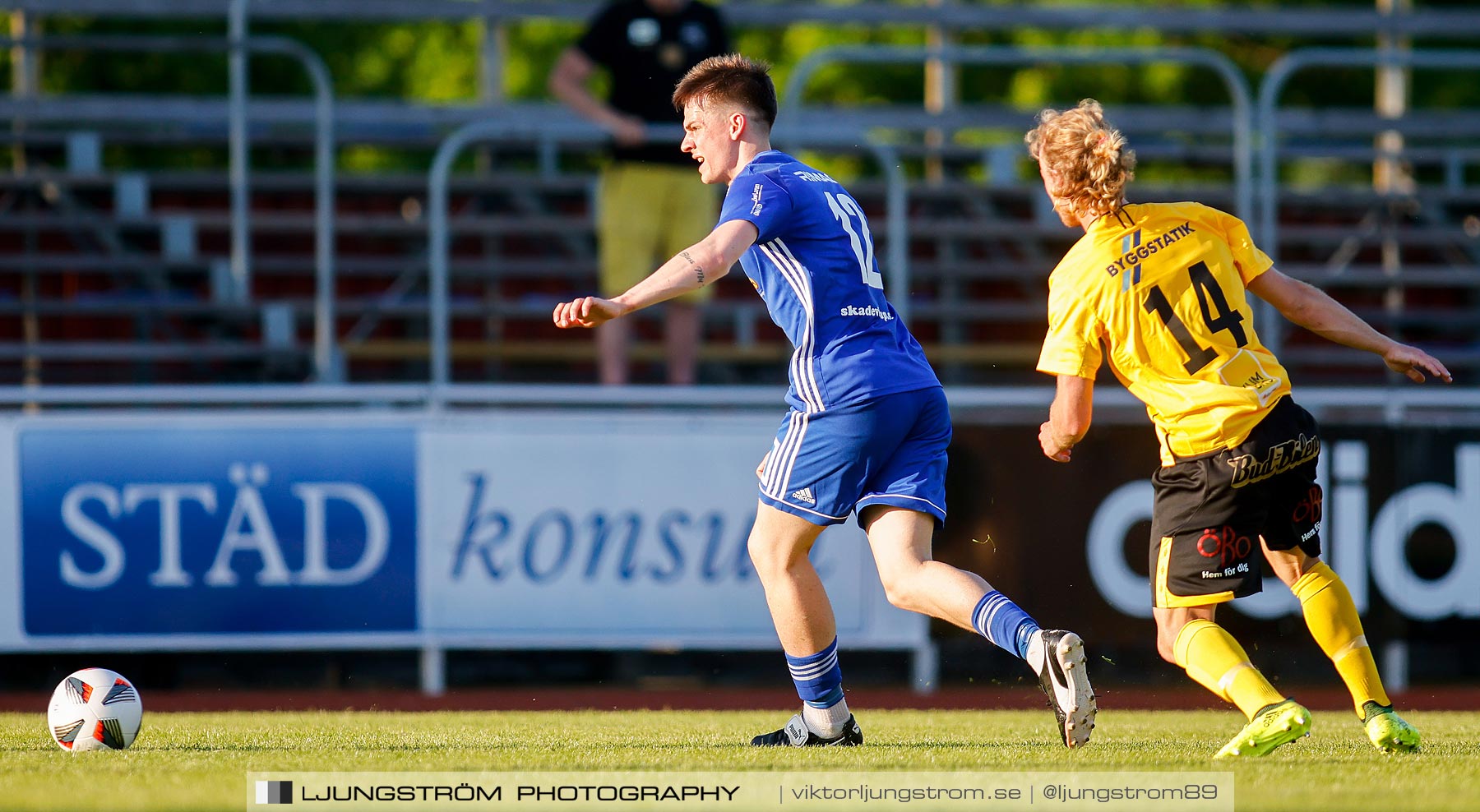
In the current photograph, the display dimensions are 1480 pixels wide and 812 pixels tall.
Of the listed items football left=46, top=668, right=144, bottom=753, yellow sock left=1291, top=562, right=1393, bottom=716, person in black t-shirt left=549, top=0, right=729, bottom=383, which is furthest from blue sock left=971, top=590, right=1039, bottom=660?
person in black t-shirt left=549, top=0, right=729, bottom=383

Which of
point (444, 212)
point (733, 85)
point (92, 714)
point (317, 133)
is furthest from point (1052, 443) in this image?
point (317, 133)

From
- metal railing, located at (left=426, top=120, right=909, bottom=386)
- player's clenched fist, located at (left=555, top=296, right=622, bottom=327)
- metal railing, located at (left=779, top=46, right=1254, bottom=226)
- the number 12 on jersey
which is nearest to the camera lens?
player's clenched fist, located at (left=555, top=296, right=622, bottom=327)

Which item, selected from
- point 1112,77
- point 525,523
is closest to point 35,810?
point 525,523

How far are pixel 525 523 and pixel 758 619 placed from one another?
4.03ft

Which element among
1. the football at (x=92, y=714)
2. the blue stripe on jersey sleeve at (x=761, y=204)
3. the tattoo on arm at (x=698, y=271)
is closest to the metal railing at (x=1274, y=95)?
the blue stripe on jersey sleeve at (x=761, y=204)

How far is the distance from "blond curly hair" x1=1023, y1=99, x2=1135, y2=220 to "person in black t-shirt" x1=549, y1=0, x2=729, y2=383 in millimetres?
4177

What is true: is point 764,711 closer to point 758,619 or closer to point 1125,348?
point 758,619

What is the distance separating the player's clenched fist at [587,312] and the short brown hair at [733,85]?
0.94 m

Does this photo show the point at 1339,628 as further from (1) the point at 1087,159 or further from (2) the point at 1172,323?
(1) the point at 1087,159

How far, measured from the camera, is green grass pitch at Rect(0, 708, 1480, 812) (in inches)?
157

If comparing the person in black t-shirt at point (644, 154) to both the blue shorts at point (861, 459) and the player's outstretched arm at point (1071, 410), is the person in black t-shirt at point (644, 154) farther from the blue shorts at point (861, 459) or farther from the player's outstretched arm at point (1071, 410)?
the player's outstretched arm at point (1071, 410)

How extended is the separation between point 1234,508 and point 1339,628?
59 centimetres

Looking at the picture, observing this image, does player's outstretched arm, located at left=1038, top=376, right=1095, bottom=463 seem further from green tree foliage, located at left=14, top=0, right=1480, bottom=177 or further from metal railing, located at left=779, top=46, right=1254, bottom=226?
green tree foliage, located at left=14, top=0, right=1480, bottom=177

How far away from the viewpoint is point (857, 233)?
494 centimetres
